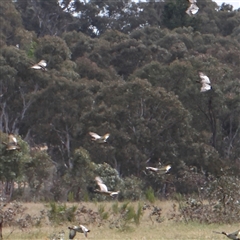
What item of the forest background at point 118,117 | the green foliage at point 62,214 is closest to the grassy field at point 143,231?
the green foliage at point 62,214

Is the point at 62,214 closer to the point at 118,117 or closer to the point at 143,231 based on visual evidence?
the point at 143,231

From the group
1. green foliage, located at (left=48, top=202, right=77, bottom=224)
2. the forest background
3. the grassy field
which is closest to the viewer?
the grassy field

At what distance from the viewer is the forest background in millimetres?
21922

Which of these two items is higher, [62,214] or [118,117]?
[118,117]

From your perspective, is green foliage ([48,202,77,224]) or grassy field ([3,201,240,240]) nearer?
grassy field ([3,201,240,240])

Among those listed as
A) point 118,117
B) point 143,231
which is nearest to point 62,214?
point 143,231

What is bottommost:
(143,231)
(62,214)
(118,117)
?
(62,214)

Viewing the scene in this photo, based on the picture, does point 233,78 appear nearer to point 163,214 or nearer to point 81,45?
point 81,45

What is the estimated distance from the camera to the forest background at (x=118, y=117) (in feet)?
71.9

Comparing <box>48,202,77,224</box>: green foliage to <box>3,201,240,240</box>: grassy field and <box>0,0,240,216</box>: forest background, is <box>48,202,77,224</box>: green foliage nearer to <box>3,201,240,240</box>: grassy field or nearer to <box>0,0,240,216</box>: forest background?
<box>3,201,240,240</box>: grassy field

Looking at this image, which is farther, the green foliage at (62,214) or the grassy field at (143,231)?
the green foliage at (62,214)

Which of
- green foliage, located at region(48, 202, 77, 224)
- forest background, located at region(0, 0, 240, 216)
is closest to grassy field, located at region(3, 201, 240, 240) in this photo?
green foliage, located at region(48, 202, 77, 224)

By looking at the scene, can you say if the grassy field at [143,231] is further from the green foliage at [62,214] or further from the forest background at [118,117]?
the forest background at [118,117]

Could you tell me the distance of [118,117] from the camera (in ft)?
82.6
